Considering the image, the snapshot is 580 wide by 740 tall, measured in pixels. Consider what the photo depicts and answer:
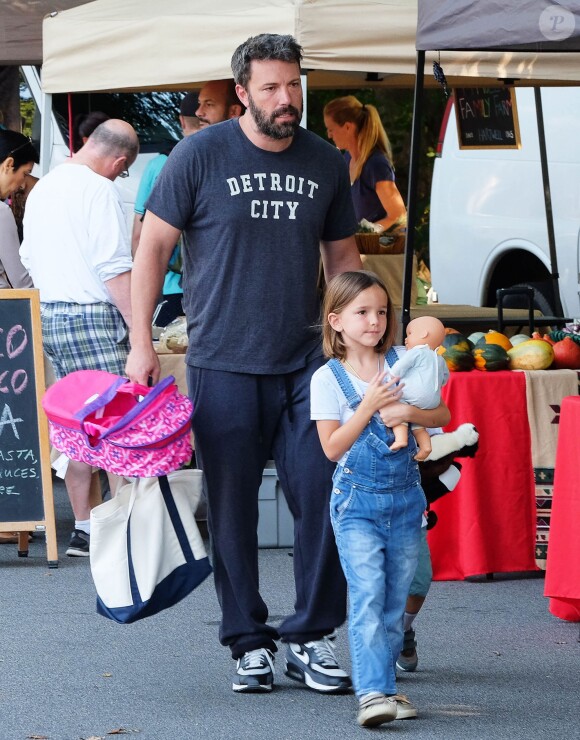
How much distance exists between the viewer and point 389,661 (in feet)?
13.2

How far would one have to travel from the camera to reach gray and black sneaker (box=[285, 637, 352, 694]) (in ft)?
14.7

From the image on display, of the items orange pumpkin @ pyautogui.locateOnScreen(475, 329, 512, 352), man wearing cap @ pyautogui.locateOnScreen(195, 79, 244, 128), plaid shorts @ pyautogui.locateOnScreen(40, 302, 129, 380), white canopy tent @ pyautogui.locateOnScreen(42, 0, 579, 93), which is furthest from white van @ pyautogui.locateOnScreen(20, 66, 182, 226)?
orange pumpkin @ pyautogui.locateOnScreen(475, 329, 512, 352)

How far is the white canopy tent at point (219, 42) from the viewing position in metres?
6.64

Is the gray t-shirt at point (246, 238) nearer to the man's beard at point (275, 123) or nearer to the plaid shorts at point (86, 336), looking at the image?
the man's beard at point (275, 123)

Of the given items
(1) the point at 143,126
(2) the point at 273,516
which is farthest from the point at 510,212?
(2) the point at 273,516

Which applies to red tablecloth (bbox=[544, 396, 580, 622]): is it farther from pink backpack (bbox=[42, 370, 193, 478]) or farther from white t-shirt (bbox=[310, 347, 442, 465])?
pink backpack (bbox=[42, 370, 193, 478])

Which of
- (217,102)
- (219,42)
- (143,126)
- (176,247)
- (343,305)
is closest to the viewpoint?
(343,305)

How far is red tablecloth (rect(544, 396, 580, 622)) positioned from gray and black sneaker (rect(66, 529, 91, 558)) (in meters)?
2.57

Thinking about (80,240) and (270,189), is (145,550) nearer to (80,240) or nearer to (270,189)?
(270,189)

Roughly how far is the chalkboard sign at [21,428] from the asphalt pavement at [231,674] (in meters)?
0.46

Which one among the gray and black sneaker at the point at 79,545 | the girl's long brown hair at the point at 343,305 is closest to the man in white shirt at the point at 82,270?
the gray and black sneaker at the point at 79,545

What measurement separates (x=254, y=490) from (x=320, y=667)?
598 millimetres

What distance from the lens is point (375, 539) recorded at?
405cm

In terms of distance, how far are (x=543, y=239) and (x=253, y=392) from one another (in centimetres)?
689
